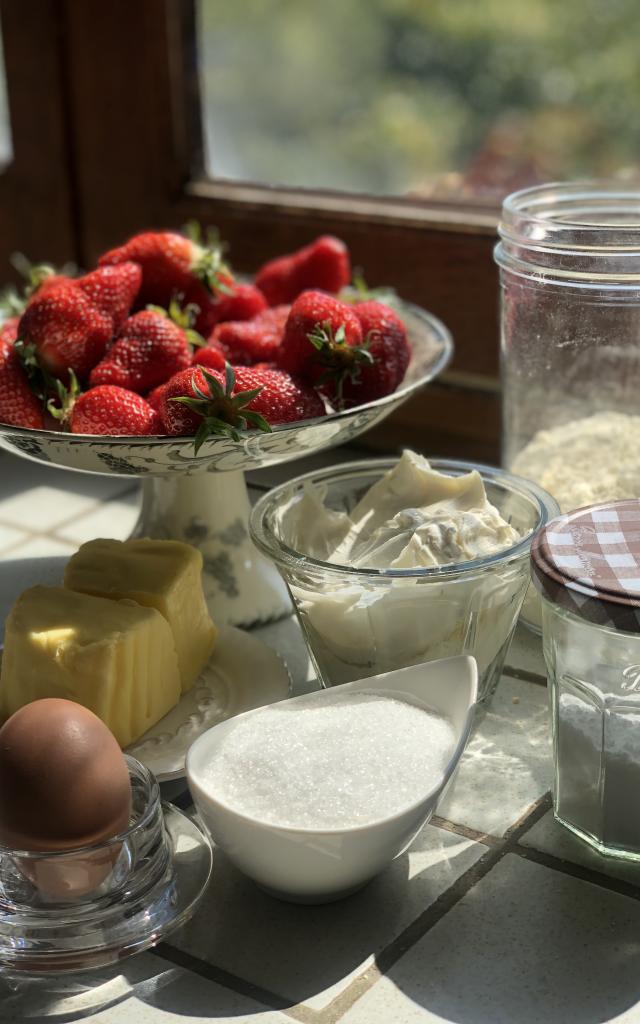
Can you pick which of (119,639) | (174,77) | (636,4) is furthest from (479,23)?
(119,639)

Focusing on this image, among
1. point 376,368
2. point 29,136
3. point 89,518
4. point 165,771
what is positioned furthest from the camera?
point 29,136

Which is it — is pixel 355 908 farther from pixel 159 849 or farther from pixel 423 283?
pixel 423 283

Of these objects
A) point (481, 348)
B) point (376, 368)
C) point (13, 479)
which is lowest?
point (13, 479)

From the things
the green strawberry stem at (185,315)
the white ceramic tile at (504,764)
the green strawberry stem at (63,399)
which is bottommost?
the white ceramic tile at (504,764)

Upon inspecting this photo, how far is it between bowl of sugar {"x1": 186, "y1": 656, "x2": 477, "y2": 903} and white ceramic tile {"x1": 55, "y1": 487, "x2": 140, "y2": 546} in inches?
16.8

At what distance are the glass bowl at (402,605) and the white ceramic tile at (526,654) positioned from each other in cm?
5

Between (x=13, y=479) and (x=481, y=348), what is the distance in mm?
447

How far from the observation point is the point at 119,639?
0.67 meters

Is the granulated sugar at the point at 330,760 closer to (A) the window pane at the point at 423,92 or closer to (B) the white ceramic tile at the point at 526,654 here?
(B) the white ceramic tile at the point at 526,654

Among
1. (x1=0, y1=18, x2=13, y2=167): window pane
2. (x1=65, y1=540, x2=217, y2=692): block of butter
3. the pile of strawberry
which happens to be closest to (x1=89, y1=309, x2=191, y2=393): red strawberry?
the pile of strawberry

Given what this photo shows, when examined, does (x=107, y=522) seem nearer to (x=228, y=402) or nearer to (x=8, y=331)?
(x=8, y=331)

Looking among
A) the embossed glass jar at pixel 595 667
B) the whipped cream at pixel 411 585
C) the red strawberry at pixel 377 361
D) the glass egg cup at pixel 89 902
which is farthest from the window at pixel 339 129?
the glass egg cup at pixel 89 902

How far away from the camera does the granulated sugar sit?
1.86 feet

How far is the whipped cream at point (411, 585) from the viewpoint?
68cm
